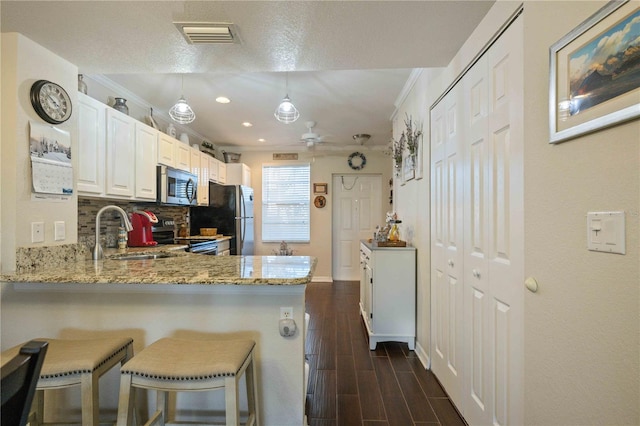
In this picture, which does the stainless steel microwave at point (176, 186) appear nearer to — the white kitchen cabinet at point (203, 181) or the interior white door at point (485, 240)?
the white kitchen cabinet at point (203, 181)

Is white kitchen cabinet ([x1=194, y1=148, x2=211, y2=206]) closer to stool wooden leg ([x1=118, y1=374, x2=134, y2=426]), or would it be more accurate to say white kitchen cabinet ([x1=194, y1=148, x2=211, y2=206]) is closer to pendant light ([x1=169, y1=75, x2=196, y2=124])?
pendant light ([x1=169, y1=75, x2=196, y2=124])

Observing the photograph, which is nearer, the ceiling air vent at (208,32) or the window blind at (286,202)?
the ceiling air vent at (208,32)

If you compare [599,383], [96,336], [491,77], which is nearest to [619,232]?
[599,383]

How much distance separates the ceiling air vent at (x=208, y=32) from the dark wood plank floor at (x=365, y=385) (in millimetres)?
2301

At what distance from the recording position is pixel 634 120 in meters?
0.72

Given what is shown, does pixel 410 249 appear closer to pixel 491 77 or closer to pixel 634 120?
pixel 491 77

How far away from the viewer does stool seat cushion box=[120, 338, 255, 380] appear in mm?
1094

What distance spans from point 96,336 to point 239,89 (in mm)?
2499

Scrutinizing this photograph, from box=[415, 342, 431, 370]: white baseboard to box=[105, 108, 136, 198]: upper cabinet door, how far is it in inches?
117

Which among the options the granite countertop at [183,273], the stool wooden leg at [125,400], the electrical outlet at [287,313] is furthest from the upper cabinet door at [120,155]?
the electrical outlet at [287,313]

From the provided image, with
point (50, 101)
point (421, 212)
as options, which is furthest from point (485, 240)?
point (50, 101)

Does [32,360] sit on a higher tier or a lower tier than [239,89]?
lower

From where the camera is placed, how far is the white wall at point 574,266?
A: 750 millimetres

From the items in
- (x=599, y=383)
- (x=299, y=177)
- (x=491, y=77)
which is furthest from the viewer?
(x=299, y=177)
